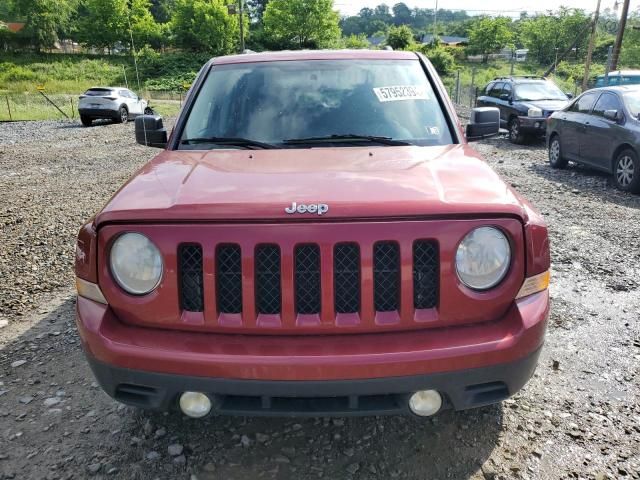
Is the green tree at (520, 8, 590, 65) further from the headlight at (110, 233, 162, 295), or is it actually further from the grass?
the headlight at (110, 233, 162, 295)

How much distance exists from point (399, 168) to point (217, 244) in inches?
38.3

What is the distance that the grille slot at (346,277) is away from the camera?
6.83 feet

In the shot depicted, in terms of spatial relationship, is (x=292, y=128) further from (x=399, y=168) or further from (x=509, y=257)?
(x=509, y=257)

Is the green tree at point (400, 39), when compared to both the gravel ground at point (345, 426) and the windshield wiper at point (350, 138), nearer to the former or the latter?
the gravel ground at point (345, 426)

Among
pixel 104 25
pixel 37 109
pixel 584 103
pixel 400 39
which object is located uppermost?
pixel 104 25

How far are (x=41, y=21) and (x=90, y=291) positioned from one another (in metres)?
77.7

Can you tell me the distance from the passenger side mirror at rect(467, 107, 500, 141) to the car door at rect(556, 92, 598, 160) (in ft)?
20.7

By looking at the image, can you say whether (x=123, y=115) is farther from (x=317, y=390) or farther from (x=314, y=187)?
(x=317, y=390)

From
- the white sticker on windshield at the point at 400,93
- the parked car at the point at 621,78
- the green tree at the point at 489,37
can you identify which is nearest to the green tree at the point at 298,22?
the green tree at the point at 489,37

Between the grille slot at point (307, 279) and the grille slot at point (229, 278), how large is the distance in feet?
0.73

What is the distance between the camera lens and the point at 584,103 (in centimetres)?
973

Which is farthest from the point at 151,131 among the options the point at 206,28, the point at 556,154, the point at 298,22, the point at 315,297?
the point at 298,22

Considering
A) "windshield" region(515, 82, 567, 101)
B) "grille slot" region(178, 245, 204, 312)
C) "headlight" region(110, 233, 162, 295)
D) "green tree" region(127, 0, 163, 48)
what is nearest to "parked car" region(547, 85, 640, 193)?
"windshield" region(515, 82, 567, 101)

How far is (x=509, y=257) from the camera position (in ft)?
7.05
